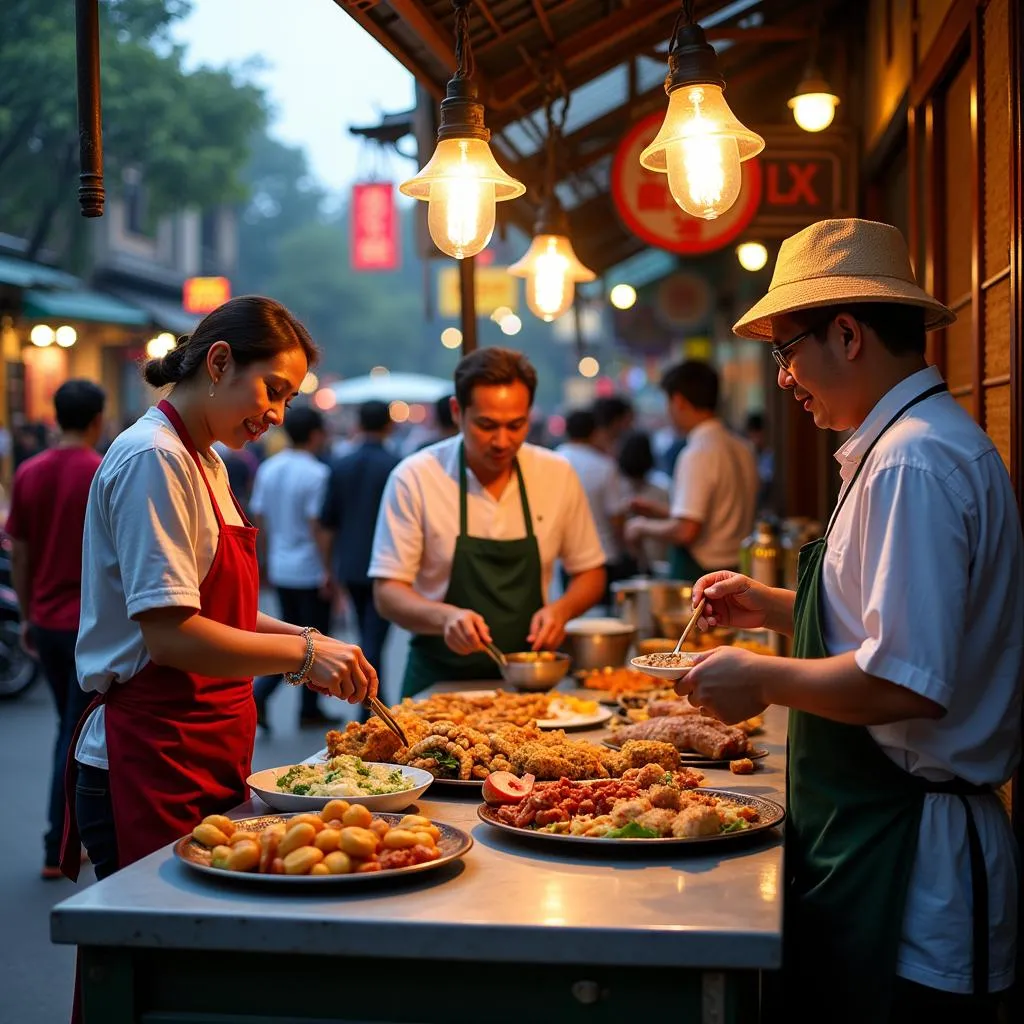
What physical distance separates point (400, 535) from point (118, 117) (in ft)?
69.6

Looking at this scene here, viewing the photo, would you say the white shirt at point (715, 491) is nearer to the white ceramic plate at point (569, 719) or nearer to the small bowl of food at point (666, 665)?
the white ceramic plate at point (569, 719)

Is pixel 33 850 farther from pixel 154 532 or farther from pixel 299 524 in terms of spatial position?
pixel 154 532

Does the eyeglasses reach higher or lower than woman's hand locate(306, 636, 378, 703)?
higher

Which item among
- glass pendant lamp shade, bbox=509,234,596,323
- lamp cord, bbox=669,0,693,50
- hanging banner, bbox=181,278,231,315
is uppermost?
hanging banner, bbox=181,278,231,315

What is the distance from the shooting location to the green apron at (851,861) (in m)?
2.44

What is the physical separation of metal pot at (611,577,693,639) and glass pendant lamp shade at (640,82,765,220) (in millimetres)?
2719

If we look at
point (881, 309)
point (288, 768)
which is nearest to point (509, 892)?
point (288, 768)

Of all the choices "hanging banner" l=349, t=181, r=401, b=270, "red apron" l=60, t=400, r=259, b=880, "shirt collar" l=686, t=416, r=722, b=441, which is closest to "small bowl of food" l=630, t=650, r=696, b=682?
"red apron" l=60, t=400, r=259, b=880

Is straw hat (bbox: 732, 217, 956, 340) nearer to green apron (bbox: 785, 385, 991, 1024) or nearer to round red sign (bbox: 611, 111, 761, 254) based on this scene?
green apron (bbox: 785, 385, 991, 1024)

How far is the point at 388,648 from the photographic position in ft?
43.8

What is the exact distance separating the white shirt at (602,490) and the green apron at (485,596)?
15.5 feet

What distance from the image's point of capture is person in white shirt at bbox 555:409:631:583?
9875 mm

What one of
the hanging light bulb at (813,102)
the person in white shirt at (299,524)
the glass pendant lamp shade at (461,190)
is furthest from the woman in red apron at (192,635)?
the person in white shirt at (299,524)

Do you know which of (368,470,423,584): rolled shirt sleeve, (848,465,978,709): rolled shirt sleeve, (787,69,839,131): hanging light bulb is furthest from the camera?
(787,69,839,131): hanging light bulb
